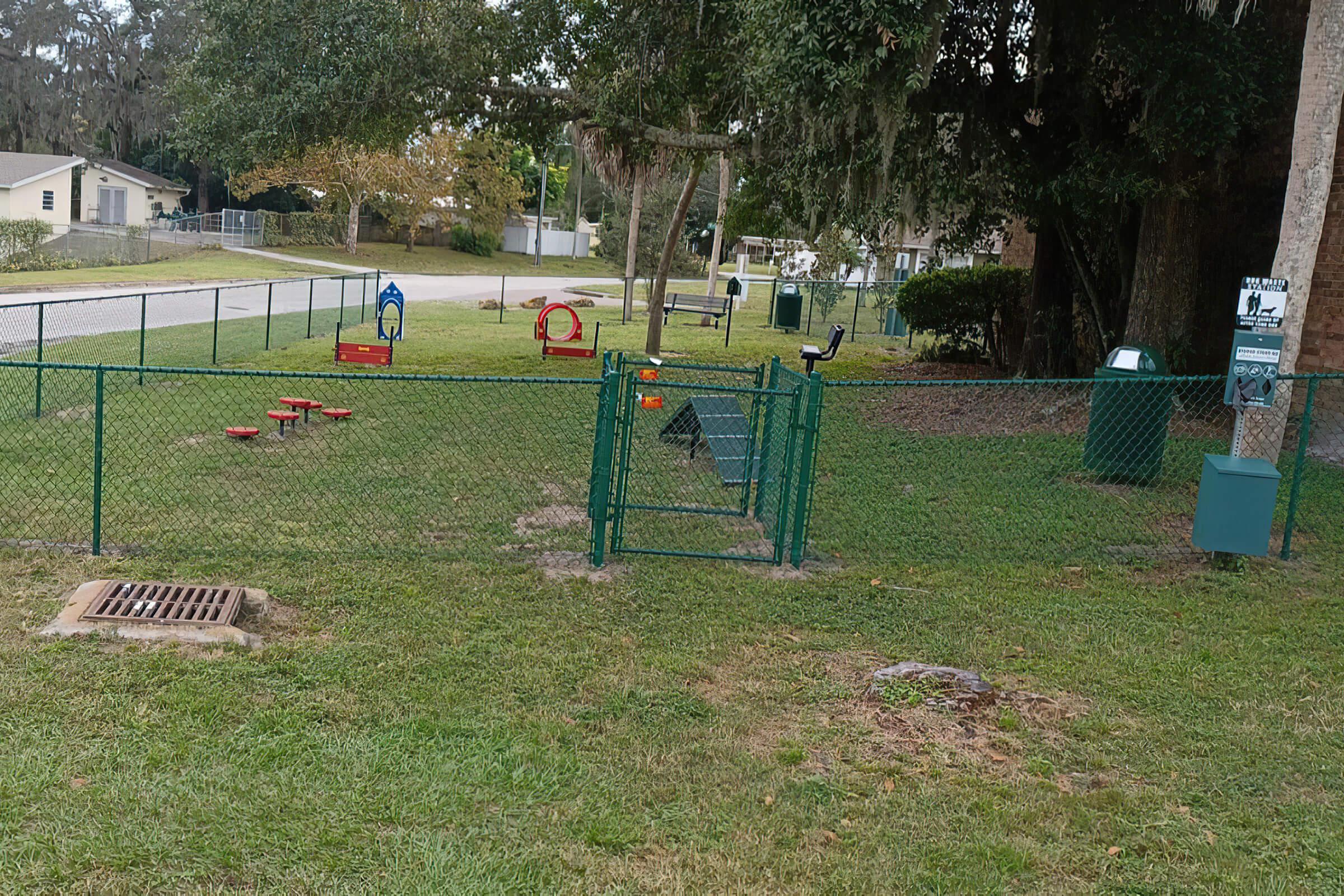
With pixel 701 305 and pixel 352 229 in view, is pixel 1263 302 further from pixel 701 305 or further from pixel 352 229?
pixel 352 229

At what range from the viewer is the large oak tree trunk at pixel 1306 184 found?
879cm

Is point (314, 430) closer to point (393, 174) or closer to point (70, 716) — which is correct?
point (70, 716)

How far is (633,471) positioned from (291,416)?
3981 millimetres

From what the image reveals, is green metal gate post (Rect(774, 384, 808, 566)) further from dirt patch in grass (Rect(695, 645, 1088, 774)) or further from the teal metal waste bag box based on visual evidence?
the teal metal waste bag box

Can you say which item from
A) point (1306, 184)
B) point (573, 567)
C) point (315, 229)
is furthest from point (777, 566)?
point (315, 229)

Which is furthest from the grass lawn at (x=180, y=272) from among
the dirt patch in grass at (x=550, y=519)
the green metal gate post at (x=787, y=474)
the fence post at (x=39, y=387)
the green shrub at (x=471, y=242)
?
the green metal gate post at (x=787, y=474)

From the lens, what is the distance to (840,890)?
3.87 metres

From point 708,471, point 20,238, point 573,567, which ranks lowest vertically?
point 573,567

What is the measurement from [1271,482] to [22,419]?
1075 centimetres

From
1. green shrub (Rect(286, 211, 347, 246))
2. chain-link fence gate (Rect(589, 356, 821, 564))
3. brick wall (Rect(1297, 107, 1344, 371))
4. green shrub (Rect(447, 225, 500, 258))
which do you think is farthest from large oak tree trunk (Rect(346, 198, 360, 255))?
brick wall (Rect(1297, 107, 1344, 371))

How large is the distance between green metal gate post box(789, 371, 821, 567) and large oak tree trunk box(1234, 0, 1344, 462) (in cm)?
373

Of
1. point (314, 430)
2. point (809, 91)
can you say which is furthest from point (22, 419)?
point (809, 91)

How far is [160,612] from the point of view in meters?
5.87

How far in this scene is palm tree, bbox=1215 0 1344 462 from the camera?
8789 mm
